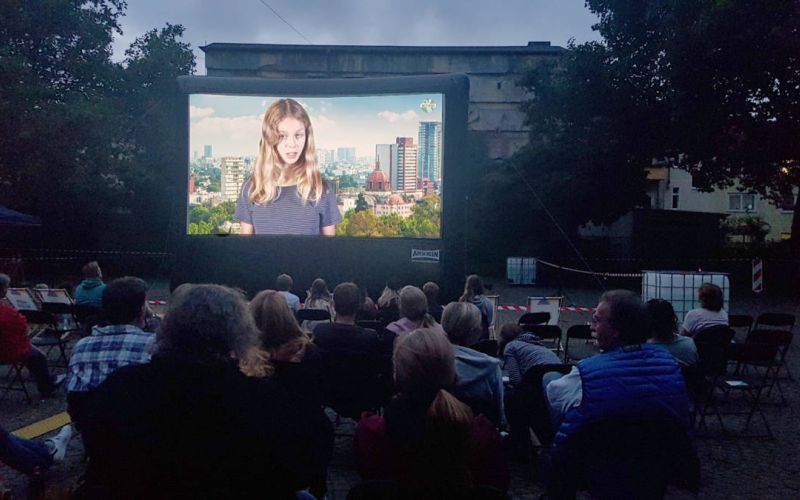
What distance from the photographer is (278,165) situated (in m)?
11.3

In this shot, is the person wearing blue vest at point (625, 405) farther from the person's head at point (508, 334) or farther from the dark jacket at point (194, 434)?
the person's head at point (508, 334)

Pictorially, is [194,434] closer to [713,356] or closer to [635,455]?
[635,455]

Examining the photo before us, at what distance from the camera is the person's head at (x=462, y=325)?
4742mm

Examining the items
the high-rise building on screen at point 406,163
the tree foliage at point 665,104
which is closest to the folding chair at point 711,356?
the high-rise building on screen at point 406,163

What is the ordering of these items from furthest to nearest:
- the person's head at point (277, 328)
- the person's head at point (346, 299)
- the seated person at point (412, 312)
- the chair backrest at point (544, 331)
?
the chair backrest at point (544, 331)
the seated person at point (412, 312)
the person's head at point (346, 299)
the person's head at point (277, 328)

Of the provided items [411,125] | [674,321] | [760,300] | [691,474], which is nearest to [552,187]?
[760,300]

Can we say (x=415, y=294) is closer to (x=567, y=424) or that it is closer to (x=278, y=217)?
(x=567, y=424)

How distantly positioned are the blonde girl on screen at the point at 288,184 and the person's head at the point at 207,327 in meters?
8.70

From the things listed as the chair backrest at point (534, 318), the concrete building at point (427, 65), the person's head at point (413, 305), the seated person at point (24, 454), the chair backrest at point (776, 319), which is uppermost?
the concrete building at point (427, 65)

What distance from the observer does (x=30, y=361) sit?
24.0ft

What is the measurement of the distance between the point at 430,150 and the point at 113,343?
794 centimetres

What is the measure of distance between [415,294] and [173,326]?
3.60 metres

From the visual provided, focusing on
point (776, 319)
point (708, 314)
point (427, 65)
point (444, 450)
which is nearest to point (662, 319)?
point (708, 314)

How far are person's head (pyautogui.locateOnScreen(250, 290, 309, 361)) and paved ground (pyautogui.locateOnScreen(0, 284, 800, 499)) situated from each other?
129cm
